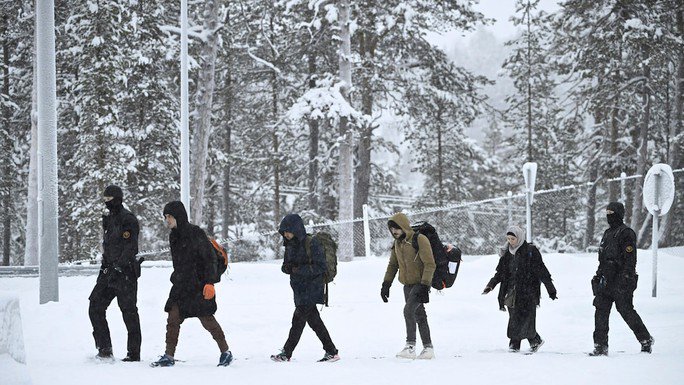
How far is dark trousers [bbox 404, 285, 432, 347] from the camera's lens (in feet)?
28.7

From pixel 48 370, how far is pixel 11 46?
25118 millimetres

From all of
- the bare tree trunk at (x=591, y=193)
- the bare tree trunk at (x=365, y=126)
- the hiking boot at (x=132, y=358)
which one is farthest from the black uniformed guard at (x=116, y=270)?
the bare tree trunk at (x=591, y=193)

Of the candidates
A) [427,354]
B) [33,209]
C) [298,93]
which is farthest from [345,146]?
[427,354]

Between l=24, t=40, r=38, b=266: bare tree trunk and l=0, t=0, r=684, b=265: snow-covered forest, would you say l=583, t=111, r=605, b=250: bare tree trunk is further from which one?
l=24, t=40, r=38, b=266: bare tree trunk

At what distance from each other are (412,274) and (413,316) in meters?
0.48

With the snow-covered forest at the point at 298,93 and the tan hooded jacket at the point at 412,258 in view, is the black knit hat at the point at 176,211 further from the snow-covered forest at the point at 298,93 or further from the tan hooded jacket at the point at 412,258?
the snow-covered forest at the point at 298,93

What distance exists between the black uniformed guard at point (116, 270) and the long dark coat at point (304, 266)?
1599 millimetres

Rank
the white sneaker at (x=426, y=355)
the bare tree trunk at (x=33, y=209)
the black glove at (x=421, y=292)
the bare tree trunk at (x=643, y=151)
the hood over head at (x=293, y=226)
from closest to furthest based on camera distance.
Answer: the hood over head at (x=293, y=226)
the black glove at (x=421, y=292)
the white sneaker at (x=426, y=355)
the bare tree trunk at (x=33, y=209)
the bare tree trunk at (x=643, y=151)

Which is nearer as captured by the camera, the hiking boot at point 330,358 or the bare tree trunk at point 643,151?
the hiking boot at point 330,358

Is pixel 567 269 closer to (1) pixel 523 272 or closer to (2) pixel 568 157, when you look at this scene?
(1) pixel 523 272

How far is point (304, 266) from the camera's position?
27.5 feet

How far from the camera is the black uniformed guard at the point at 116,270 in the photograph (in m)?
8.04

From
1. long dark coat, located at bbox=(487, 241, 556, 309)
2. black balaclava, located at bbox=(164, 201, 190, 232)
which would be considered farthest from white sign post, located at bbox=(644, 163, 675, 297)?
black balaclava, located at bbox=(164, 201, 190, 232)

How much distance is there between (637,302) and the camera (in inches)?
527
